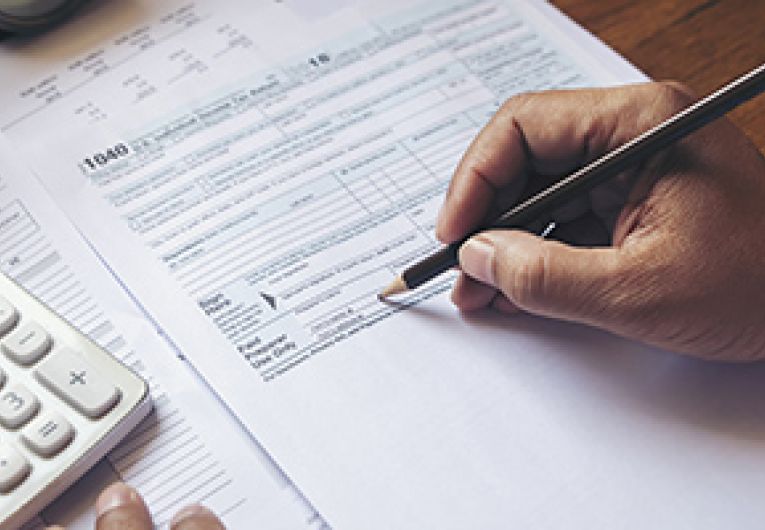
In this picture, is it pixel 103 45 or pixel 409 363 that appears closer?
pixel 409 363

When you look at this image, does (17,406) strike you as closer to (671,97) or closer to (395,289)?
(395,289)

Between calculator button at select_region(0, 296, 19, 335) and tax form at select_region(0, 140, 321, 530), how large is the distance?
0.03 meters

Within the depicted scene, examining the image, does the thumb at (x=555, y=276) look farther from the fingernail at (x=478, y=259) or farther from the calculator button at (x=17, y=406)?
the calculator button at (x=17, y=406)

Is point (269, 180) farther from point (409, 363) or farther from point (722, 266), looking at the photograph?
point (722, 266)

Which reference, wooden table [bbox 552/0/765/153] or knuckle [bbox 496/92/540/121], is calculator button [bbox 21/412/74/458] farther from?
wooden table [bbox 552/0/765/153]

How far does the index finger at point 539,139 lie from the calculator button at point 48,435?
0.67 ft

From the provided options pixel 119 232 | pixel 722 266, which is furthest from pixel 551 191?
pixel 119 232

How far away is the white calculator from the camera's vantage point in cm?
42

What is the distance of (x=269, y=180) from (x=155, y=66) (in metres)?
0.12

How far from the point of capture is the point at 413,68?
60cm

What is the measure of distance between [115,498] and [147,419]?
45 mm

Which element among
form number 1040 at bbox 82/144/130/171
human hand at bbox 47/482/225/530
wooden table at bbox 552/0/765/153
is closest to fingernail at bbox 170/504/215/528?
human hand at bbox 47/482/225/530

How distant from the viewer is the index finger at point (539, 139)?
1.63 feet

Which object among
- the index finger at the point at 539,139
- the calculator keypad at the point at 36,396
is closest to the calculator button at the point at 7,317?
the calculator keypad at the point at 36,396
